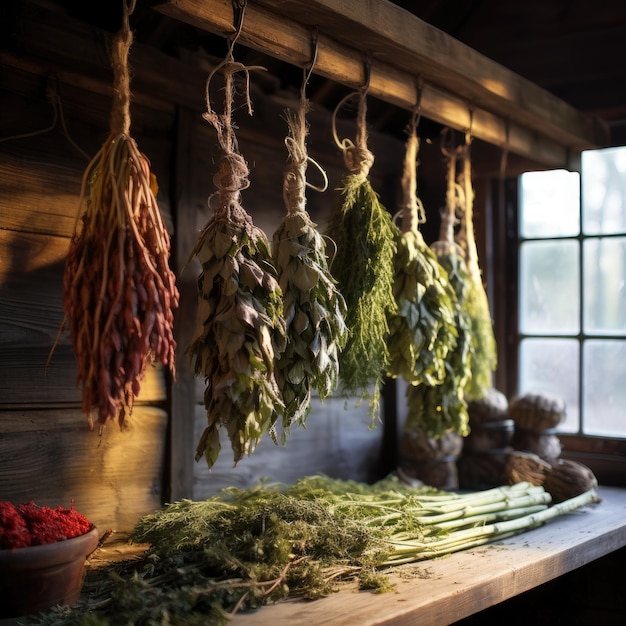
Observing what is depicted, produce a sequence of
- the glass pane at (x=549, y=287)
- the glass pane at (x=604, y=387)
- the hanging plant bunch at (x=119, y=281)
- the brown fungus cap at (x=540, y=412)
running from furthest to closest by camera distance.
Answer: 1. the glass pane at (x=549, y=287)
2. the glass pane at (x=604, y=387)
3. the brown fungus cap at (x=540, y=412)
4. the hanging plant bunch at (x=119, y=281)

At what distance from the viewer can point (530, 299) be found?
10.6 ft

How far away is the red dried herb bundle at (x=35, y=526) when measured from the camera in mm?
1491

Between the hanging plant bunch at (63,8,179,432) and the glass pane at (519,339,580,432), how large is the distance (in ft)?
6.51

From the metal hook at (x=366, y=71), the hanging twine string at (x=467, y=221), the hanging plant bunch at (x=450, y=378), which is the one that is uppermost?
the metal hook at (x=366, y=71)

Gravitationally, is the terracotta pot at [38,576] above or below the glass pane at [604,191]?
below

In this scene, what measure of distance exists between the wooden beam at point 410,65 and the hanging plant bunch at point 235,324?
0.17 meters

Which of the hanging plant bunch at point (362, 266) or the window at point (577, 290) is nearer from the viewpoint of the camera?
the hanging plant bunch at point (362, 266)

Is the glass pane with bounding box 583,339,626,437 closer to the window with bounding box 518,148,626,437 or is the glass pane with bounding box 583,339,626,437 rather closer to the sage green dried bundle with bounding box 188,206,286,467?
the window with bounding box 518,148,626,437

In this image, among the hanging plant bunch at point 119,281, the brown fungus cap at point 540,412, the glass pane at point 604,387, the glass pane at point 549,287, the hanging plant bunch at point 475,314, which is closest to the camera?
the hanging plant bunch at point 119,281

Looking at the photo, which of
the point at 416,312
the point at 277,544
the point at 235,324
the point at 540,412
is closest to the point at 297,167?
the point at 235,324

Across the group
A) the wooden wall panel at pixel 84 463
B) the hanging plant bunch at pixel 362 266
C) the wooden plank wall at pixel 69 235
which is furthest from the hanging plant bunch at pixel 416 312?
the wooden wall panel at pixel 84 463

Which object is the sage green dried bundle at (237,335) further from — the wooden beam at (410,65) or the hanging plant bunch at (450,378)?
the hanging plant bunch at (450,378)

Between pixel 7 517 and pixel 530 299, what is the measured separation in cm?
227

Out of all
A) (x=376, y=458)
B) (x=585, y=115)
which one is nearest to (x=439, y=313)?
(x=376, y=458)
